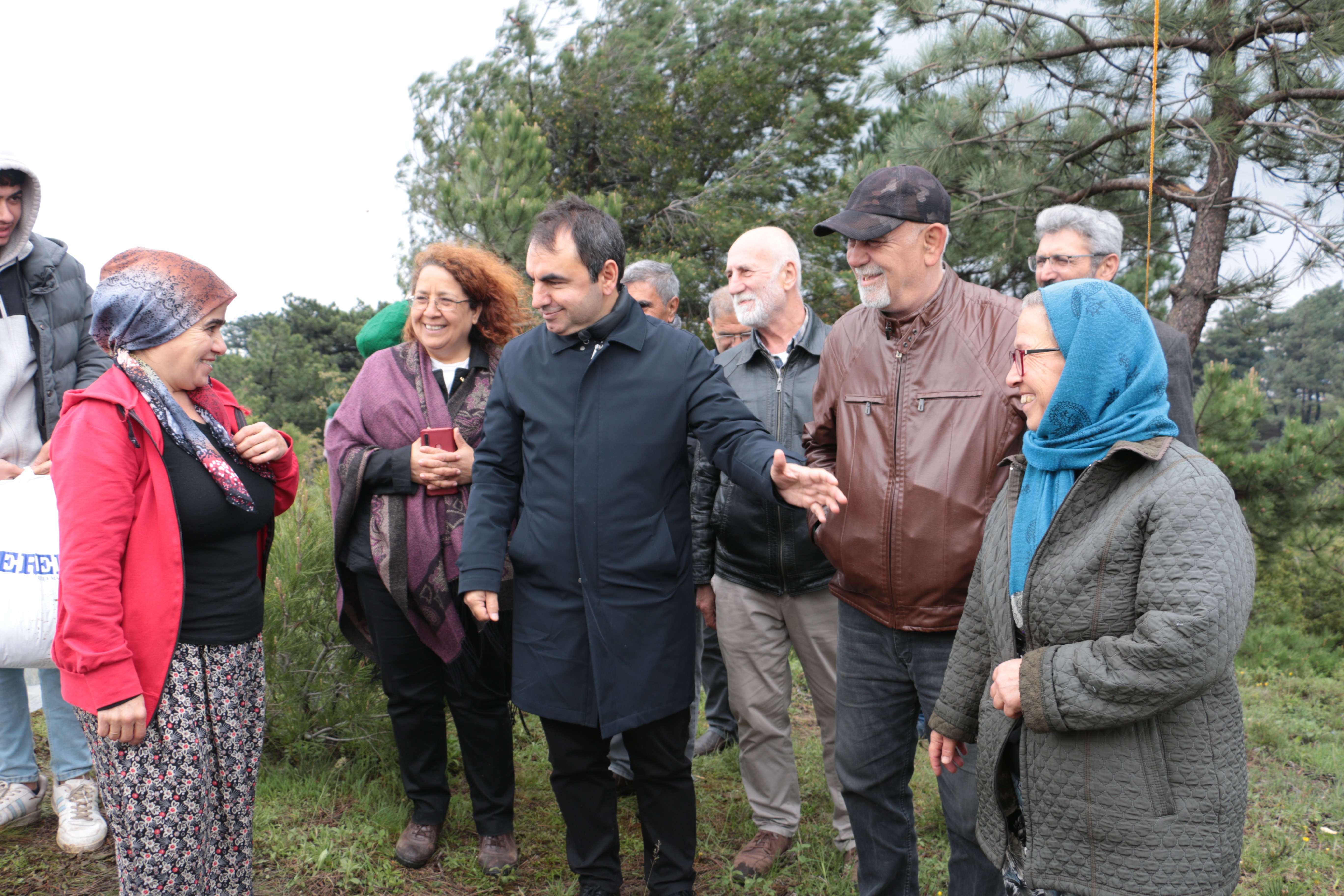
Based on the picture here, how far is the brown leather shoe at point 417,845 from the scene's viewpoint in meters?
3.01

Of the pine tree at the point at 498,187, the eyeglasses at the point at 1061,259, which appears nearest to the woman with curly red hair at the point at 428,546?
the eyeglasses at the point at 1061,259

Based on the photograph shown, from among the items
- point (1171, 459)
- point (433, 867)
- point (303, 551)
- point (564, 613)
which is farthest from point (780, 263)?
point (433, 867)

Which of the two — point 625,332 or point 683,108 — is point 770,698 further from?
point 683,108

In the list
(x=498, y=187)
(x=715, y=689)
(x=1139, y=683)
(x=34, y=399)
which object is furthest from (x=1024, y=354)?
(x=498, y=187)

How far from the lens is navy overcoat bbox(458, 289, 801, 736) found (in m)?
2.52

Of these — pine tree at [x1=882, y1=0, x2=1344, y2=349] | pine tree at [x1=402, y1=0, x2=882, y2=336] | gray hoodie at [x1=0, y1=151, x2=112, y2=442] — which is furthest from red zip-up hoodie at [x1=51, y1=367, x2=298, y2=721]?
pine tree at [x1=402, y1=0, x2=882, y2=336]

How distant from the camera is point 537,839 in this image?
10.8ft

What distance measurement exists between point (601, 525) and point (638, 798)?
885mm

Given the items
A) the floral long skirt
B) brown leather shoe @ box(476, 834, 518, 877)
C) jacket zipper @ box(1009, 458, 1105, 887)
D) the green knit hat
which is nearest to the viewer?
jacket zipper @ box(1009, 458, 1105, 887)

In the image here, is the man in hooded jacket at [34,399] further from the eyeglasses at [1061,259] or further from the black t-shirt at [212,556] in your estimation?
the eyeglasses at [1061,259]

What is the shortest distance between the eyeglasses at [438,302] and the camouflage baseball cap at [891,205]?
4.25 feet

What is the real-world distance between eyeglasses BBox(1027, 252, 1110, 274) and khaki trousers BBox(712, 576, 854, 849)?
5.03 ft

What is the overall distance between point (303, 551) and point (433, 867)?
1.31 metres

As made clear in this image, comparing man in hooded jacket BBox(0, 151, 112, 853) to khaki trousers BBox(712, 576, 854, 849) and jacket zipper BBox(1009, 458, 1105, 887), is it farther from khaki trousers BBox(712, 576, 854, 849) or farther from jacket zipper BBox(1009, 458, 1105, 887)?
jacket zipper BBox(1009, 458, 1105, 887)
